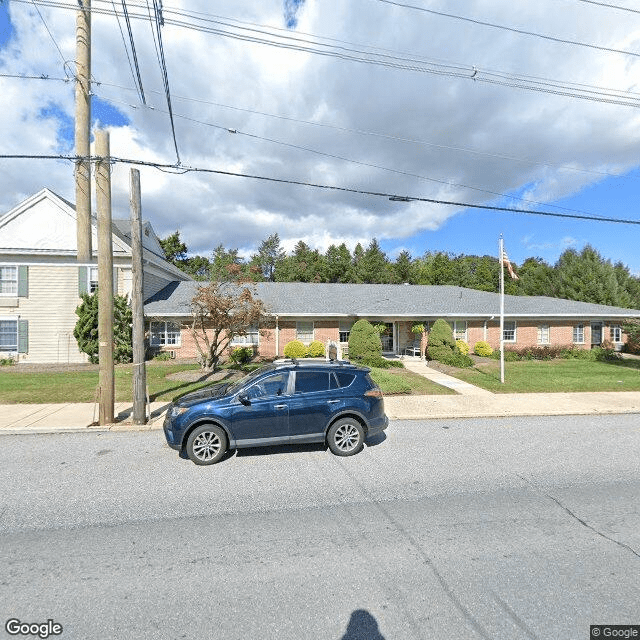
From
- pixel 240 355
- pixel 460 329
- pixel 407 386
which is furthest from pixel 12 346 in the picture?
pixel 460 329

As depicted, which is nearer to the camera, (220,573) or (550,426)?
(220,573)

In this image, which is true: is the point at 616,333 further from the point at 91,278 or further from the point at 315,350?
the point at 91,278

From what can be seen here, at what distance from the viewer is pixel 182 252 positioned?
50312 millimetres

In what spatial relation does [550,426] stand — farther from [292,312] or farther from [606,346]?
[606,346]

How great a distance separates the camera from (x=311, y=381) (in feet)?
22.9

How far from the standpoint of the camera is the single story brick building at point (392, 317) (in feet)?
66.0

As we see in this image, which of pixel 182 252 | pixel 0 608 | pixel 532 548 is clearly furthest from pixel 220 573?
Result: pixel 182 252

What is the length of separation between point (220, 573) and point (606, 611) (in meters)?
3.40

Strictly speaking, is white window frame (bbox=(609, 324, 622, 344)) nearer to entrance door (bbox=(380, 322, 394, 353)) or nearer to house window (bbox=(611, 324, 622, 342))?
house window (bbox=(611, 324, 622, 342))

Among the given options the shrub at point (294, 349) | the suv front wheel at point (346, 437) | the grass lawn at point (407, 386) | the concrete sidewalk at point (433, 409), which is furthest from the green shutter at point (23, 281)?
the suv front wheel at point (346, 437)

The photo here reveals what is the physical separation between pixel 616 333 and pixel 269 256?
4571 centimetres

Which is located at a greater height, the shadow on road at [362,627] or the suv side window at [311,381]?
the suv side window at [311,381]

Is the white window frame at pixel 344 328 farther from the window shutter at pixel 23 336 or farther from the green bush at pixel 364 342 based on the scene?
the window shutter at pixel 23 336

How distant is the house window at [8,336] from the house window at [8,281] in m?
1.62
